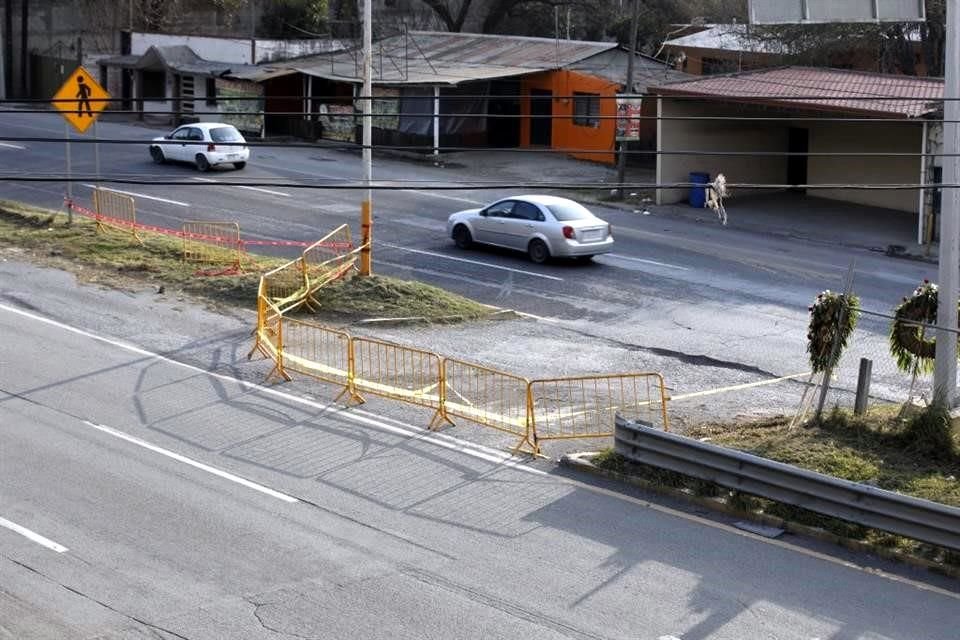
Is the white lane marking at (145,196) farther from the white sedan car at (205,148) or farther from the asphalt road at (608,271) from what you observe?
the white sedan car at (205,148)

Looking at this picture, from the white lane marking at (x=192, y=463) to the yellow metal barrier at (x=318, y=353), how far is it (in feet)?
9.74

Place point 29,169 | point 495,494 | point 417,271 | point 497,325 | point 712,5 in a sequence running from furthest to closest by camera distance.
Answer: point 712,5, point 29,169, point 417,271, point 497,325, point 495,494

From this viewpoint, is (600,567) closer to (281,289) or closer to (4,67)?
(281,289)

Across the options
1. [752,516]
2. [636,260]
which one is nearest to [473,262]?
[636,260]

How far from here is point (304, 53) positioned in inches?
2314

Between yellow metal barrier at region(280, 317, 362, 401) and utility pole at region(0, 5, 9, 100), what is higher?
utility pole at region(0, 5, 9, 100)

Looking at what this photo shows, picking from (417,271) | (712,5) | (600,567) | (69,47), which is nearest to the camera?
(600,567)

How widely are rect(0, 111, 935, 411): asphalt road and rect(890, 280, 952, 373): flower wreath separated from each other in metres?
2.07

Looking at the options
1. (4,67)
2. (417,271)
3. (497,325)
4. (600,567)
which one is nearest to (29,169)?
(417,271)

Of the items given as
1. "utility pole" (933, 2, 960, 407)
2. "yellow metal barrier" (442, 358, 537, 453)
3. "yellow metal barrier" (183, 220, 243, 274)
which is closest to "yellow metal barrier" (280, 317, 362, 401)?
"yellow metal barrier" (442, 358, 537, 453)

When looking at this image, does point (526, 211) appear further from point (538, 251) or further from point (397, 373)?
point (397, 373)

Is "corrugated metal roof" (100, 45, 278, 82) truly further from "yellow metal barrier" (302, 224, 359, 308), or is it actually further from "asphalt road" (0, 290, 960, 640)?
"asphalt road" (0, 290, 960, 640)

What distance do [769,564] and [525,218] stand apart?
57.4 feet

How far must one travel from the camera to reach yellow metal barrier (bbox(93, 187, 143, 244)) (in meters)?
30.0
